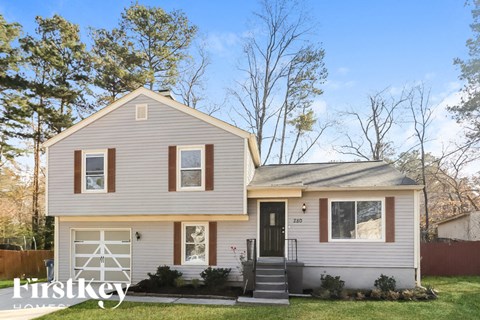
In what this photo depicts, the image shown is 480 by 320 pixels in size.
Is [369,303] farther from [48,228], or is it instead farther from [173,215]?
[48,228]

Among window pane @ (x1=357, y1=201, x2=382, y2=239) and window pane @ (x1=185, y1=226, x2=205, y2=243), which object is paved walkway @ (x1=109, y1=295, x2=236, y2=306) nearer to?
window pane @ (x1=185, y1=226, x2=205, y2=243)

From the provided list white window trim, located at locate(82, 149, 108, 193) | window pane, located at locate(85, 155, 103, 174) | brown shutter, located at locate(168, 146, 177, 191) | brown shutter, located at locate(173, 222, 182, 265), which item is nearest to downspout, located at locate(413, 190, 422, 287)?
brown shutter, located at locate(173, 222, 182, 265)

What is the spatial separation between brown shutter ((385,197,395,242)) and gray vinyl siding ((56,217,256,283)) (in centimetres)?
429

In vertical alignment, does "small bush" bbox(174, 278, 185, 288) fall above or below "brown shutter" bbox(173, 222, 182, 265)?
below

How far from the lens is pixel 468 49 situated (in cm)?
1862

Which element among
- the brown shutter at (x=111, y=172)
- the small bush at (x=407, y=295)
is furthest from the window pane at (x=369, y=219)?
the brown shutter at (x=111, y=172)

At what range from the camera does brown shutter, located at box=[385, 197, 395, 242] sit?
11.3m

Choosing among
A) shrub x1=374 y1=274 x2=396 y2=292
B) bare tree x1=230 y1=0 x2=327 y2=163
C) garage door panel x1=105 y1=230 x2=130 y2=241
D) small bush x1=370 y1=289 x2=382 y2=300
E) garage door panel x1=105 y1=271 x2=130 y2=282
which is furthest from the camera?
bare tree x1=230 y1=0 x2=327 y2=163

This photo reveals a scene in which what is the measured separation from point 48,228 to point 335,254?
15.7 m

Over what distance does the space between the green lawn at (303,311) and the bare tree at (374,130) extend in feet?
51.8

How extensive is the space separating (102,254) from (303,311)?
25.9ft

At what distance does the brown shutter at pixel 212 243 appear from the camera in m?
11.9

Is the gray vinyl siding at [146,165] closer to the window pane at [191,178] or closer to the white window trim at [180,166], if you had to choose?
the white window trim at [180,166]
